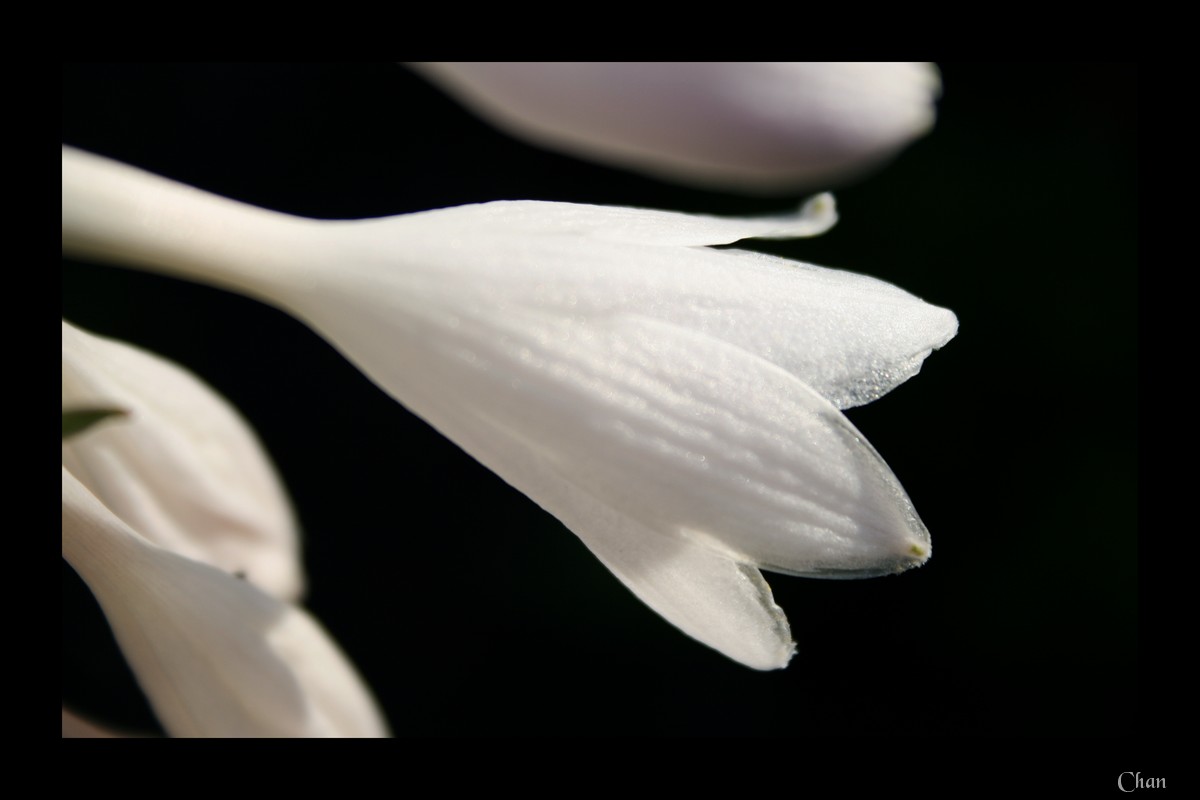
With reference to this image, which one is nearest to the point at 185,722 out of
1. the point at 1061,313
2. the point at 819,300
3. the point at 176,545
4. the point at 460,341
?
the point at 176,545

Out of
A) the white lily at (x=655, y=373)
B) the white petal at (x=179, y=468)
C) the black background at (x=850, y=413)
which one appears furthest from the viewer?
the black background at (x=850, y=413)

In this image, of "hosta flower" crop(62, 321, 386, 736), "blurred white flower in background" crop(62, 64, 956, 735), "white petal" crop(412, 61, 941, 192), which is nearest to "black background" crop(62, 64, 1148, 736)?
"white petal" crop(412, 61, 941, 192)

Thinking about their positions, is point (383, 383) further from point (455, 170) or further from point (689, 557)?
point (455, 170)

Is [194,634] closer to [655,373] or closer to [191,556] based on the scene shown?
[191,556]

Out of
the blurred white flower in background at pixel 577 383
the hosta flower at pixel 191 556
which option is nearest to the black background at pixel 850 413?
the hosta flower at pixel 191 556

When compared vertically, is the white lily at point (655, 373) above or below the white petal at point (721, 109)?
below

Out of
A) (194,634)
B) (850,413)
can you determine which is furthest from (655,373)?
(850,413)

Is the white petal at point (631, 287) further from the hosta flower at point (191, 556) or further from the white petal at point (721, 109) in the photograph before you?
the white petal at point (721, 109)

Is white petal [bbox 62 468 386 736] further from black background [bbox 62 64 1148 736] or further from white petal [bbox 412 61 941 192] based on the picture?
black background [bbox 62 64 1148 736]
